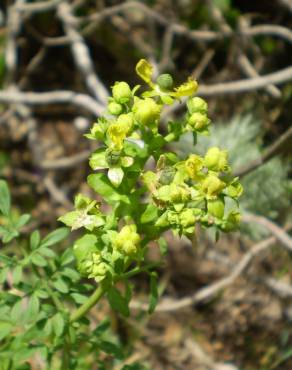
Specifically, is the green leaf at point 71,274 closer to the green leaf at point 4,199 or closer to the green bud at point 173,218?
the green leaf at point 4,199

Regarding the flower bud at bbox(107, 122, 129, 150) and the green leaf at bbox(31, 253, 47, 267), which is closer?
the flower bud at bbox(107, 122, 129, 150)

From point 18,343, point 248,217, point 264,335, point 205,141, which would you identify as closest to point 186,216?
point 18,343

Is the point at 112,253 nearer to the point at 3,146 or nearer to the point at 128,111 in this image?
the point at 128,111

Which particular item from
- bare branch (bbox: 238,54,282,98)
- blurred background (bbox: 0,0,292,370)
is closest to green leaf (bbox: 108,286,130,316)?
blurred background (bbox: 0,0,292,370)

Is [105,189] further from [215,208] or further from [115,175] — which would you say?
[215,208]

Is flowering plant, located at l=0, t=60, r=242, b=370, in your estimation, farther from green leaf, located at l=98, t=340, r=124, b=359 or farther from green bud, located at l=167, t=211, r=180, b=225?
green leaf, located at l=98, t=340, r=124, b=359

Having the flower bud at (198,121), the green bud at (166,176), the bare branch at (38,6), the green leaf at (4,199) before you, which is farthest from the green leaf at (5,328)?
the bare branch at (38,6)
